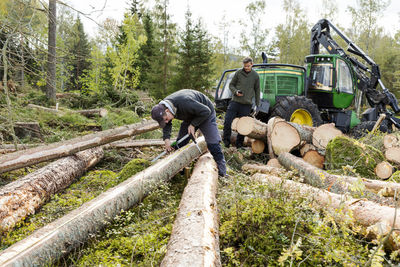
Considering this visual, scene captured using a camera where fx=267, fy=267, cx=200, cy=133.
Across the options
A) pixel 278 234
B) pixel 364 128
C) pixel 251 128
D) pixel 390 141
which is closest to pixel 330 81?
pixel 364 128

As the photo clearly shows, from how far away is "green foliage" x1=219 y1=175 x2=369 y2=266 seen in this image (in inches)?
85.8

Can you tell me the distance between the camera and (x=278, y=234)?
2.41 metres

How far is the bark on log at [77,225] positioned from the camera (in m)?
2.09

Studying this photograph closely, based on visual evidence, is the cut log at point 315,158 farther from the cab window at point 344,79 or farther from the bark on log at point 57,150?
the cab window at point 344,79

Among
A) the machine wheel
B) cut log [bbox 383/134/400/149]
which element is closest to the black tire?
the machine wheel

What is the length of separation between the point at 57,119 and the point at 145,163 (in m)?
5.90

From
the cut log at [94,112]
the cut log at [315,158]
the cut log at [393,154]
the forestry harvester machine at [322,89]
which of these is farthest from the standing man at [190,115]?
the cut log at [94,112]

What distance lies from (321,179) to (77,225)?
3076mm

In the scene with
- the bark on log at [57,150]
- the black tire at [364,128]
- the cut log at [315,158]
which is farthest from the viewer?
the black tire at [364,128]

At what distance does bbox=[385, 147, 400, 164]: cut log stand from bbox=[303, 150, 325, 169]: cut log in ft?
3.50

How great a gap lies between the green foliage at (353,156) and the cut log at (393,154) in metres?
0.43

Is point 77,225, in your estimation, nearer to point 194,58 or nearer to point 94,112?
point 94,112

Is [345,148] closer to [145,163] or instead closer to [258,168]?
[258,168]

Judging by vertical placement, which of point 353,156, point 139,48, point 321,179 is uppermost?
point 139,48
